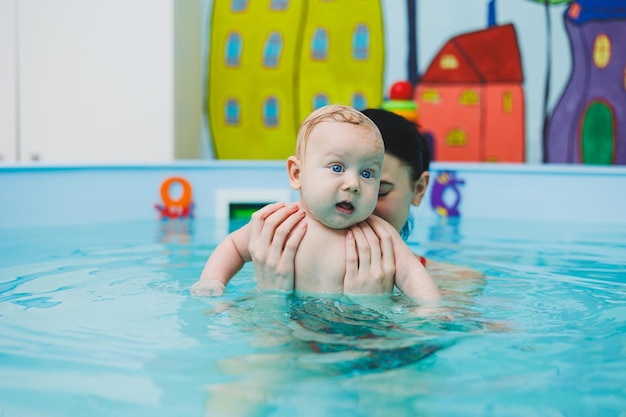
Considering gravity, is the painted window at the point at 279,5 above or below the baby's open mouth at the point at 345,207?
above

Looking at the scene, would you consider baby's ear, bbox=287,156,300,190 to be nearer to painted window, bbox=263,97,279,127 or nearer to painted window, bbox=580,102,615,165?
painted window, bbox=580,102,615,165

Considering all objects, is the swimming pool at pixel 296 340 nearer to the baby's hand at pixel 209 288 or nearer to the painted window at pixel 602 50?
the baby's hand at pixel 209 288

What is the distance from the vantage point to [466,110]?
268 inches

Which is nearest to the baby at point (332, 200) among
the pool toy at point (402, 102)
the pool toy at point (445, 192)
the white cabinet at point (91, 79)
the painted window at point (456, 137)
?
the pool toy at point (445, 192)

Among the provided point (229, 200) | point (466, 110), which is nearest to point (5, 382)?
point (229, 200)

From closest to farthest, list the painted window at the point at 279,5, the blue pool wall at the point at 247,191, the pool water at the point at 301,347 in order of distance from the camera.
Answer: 1. the pool water at the point at 301,347
2. the blue pool wall at the point at 247,191
3. the painted window at the point at 279,5

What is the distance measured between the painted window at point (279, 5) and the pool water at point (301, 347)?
4.49m

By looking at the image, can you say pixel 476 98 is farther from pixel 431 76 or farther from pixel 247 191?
pixel 247 191

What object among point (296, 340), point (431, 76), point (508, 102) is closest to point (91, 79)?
point (431, 76)

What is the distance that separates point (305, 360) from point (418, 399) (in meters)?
0.31

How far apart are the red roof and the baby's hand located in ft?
16.0

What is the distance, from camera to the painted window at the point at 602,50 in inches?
254

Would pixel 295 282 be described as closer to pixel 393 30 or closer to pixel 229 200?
pixel 229 200

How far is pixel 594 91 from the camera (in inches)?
255
